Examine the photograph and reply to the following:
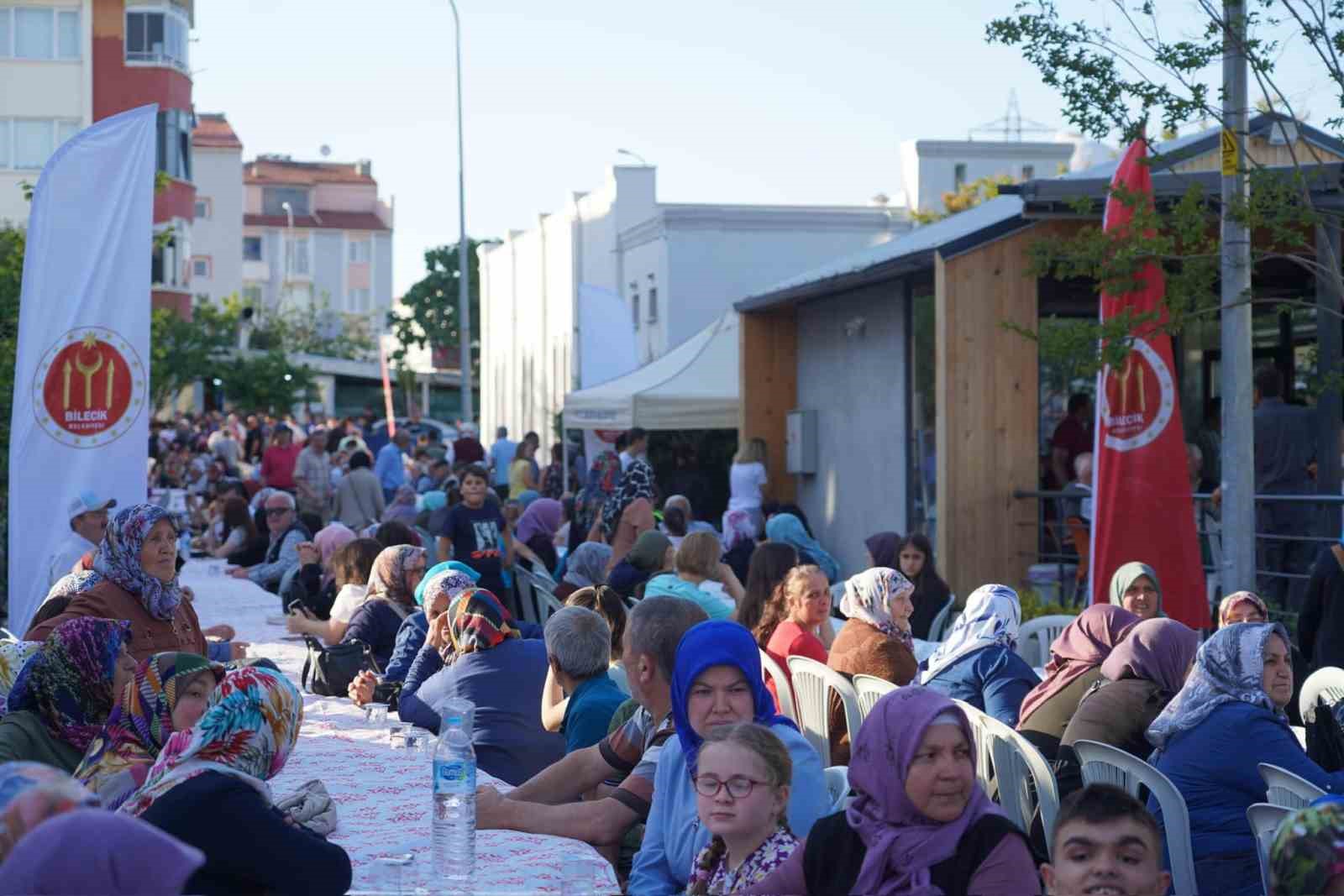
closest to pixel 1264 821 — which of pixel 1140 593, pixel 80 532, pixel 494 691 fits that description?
pixel 494 691

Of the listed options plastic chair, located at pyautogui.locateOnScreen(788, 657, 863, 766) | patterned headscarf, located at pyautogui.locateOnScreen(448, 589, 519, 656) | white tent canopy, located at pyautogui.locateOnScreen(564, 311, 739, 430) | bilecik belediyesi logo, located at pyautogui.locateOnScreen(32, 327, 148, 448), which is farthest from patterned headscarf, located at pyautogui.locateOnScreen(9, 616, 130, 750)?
white tent canopy, located at pyautogui.locateOnScreen(564, 311, 739, 430)

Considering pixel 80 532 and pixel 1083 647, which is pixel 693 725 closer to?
pixel 1083 647

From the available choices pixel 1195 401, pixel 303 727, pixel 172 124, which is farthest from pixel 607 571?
pixel 172 124

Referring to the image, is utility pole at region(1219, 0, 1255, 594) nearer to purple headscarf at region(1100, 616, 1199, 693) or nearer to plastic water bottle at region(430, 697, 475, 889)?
purple headscarf at region(1100, 616, 1199, 693)

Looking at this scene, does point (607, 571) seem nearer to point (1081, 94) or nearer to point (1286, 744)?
point (1081, 94)

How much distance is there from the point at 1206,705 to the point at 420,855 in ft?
8.36

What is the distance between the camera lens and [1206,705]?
5469 mm

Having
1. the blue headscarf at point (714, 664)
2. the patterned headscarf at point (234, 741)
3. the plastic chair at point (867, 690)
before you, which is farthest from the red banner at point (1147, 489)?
the patterned headscarf at point (234, 741)

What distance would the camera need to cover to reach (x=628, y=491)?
14.2 meters

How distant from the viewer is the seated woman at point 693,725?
4.76 meters

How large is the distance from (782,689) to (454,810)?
9.58 ft

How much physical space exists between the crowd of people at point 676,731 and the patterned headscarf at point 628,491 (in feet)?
13.6

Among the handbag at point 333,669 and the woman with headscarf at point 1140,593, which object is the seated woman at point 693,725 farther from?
the woman with headscarf at point 1140,593

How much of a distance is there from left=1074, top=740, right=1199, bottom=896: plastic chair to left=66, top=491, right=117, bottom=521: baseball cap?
6557 mm
